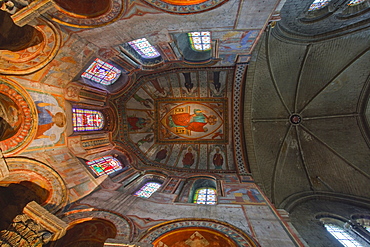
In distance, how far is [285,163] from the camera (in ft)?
33.6

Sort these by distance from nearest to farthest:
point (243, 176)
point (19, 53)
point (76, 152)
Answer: point (19, 53) → point (76, 152) → point (243, 176)

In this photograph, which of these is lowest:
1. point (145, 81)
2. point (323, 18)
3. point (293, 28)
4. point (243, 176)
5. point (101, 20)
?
point (243, 176)

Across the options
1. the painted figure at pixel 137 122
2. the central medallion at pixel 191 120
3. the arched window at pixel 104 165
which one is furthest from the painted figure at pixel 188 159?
the arched window at pixel 104 165

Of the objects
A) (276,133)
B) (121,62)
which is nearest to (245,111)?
(276,133)

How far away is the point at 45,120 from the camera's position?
22.4 ft

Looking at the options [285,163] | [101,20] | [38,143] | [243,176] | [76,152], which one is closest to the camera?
[101,20]

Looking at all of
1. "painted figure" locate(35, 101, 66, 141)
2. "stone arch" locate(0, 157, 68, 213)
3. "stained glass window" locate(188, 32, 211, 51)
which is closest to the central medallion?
"stained glass window" locate(188, 32, 211, 51)

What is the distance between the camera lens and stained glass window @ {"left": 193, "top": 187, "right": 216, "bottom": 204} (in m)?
7.83

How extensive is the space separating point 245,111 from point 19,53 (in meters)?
10.1

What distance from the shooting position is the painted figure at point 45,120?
260 inches

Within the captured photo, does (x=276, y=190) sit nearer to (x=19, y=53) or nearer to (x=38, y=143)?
(x=38, y=143)

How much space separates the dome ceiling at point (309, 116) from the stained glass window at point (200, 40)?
95.6 inches

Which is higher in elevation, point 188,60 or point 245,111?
point 188,60

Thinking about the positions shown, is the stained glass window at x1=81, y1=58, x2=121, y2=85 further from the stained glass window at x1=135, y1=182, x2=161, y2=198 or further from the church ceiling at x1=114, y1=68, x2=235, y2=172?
the stained glass window at x1=135, y1=182, x2=161, y2=198
